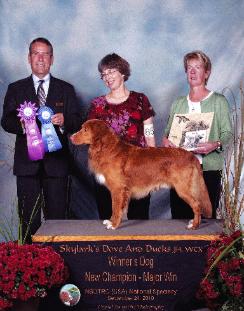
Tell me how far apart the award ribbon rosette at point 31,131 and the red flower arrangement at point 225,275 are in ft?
4.72

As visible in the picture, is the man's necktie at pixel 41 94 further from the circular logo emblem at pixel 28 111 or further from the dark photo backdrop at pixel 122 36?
the dark photo backdrop at pixel 122 36

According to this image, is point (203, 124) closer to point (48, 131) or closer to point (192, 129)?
point (192, 129)

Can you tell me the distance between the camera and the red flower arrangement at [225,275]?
342cm

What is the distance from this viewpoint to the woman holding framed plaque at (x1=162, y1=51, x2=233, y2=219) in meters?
4.13

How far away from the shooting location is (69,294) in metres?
3.72

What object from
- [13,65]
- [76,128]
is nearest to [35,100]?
[76,128]

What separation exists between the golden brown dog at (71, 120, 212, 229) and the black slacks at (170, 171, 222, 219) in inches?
14.1

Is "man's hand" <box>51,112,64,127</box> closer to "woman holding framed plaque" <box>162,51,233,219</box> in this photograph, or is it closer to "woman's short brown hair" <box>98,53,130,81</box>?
"woman's short brown hair" <box>98,53,130,81</box>

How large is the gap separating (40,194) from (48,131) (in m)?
0.53

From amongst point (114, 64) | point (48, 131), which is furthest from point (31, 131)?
point (114, 64)

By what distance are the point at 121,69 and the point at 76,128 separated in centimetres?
56

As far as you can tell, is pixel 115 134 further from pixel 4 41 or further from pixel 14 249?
pixel 4 41

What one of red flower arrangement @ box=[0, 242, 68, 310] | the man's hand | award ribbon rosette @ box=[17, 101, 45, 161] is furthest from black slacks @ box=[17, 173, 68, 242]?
red flower arrangement @ box=[0, 242, 68, 310]

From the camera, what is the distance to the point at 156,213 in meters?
5.40
